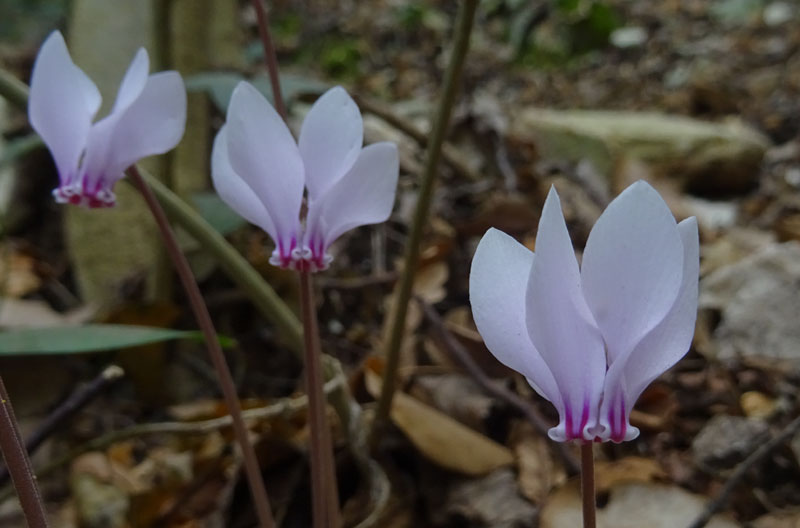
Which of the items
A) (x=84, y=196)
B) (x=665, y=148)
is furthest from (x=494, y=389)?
(x=665, y=148)

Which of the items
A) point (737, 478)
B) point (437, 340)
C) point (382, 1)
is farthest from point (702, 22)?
point (737, 478)

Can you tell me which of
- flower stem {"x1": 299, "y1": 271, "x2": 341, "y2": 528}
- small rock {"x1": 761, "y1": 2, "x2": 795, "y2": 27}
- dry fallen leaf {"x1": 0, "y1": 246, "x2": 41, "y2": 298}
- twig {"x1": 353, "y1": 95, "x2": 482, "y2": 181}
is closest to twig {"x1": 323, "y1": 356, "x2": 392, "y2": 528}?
flower stem {"x1": 299, "y1": 271, "x2": 341, "y2": 528}

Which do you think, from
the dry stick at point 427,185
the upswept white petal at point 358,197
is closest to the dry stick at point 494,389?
the dry stick at point 427,185

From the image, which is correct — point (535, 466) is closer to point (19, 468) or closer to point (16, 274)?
point (19, 468)

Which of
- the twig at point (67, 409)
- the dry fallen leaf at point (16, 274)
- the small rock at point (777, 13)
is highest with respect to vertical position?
the small rock at point (777, 13)

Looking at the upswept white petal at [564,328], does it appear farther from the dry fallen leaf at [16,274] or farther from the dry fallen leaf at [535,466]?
the dry fallen leaf at [16,274]
